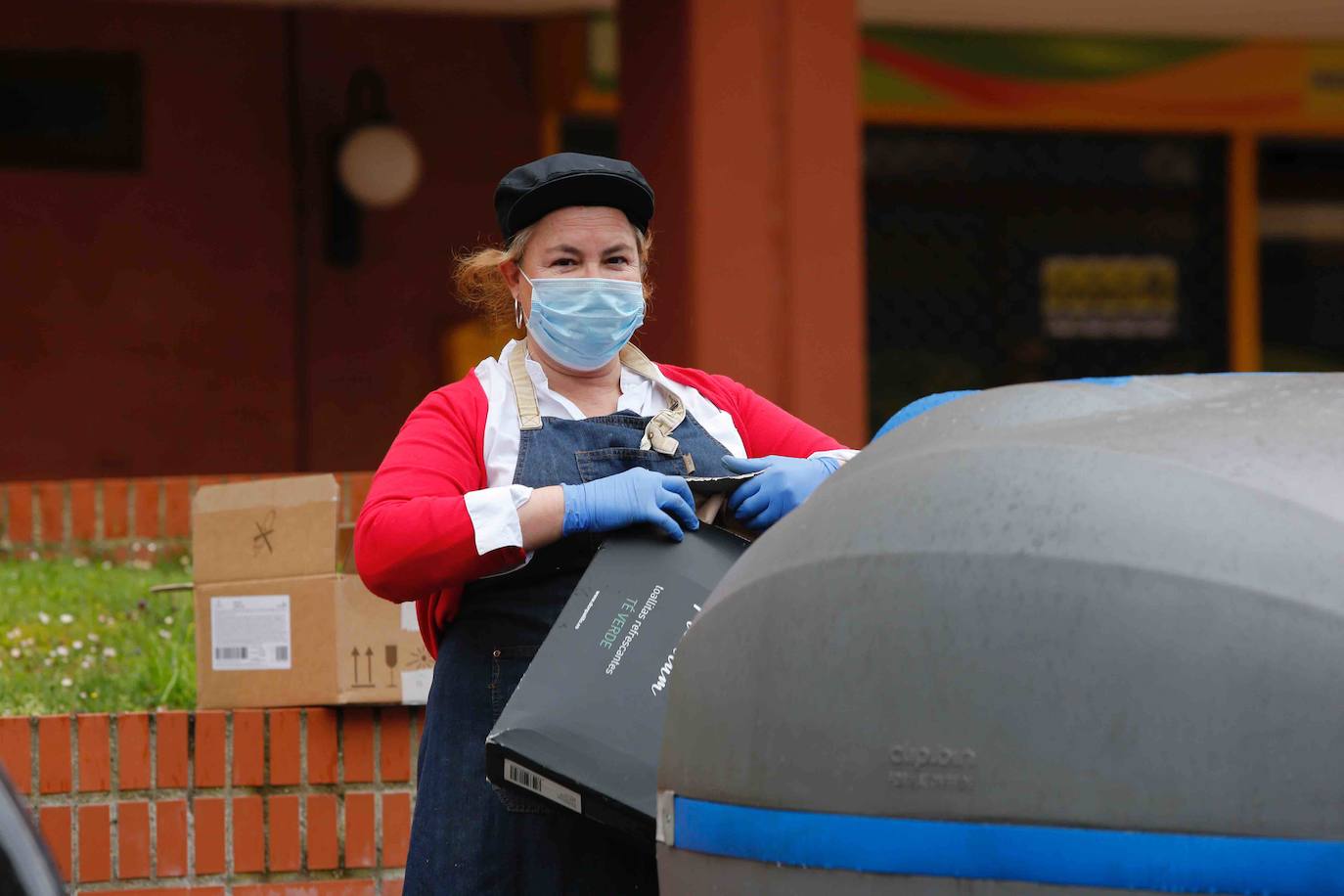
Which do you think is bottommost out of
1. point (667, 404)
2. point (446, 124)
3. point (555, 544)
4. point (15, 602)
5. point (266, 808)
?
point (266, 808)

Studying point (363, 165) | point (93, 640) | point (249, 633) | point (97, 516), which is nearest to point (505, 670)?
point (249, 633)

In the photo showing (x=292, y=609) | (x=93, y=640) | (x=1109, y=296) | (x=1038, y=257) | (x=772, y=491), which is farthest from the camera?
(x=1109, y=296)

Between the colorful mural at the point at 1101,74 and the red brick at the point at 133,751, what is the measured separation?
583 cm

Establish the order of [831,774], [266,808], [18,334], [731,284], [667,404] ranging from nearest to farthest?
[831,774]
[667,404]
[266,808]
[731,284]
[18,334]

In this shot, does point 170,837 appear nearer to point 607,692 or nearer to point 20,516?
point 607,692

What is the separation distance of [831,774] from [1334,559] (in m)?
0.51

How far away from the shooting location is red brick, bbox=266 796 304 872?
3701 millimetres

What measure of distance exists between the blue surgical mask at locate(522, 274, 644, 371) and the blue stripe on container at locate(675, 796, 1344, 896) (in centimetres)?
90

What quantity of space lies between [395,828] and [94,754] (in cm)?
61

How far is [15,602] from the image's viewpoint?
473 cm

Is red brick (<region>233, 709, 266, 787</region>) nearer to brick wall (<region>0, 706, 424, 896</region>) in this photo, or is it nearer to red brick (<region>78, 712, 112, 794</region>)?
brick wall (<region>0, 706, 424, 896</region>)

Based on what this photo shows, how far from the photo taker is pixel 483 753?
249 cm

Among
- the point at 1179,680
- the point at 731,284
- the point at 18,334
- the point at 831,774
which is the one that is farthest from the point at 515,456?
the point at 18,334

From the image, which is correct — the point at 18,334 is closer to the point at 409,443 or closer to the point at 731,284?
the point at 731,284
